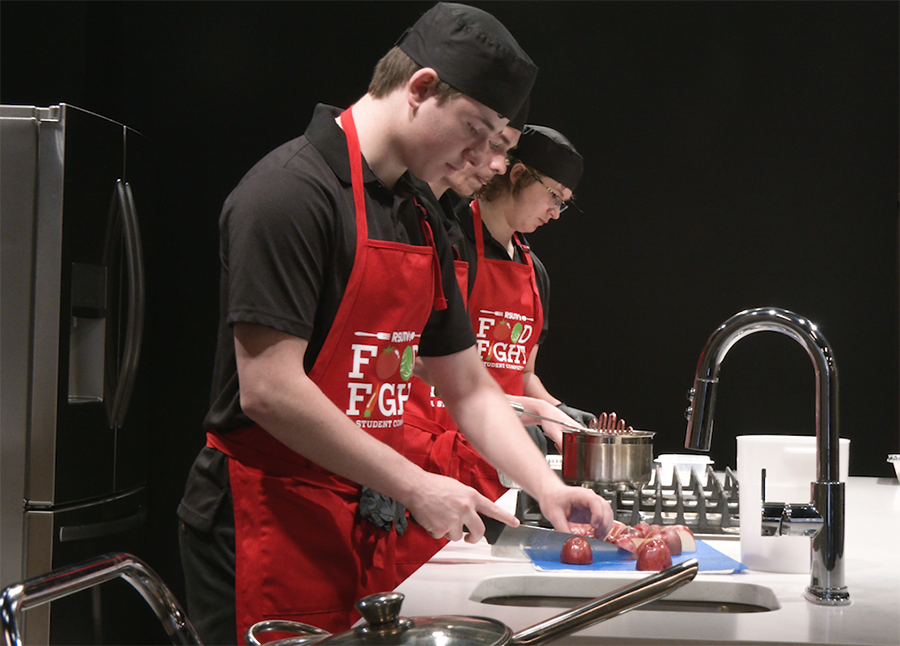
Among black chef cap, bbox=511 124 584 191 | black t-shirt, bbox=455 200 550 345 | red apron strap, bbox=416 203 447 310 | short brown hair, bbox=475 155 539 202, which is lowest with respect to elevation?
red apron strap, bbox=416 203 447 310

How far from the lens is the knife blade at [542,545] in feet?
5.22

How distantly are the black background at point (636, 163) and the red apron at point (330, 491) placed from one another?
2.46 m

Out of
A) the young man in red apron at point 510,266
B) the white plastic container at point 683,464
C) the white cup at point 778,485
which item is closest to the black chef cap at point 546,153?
the young man in red apron at point 510,266

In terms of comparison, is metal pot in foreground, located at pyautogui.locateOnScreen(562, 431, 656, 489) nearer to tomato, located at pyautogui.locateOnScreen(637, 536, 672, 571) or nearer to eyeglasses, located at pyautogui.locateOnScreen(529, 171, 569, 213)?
tomato, located at pyautogui.locateOnScreen(637, 536, 672, 571)

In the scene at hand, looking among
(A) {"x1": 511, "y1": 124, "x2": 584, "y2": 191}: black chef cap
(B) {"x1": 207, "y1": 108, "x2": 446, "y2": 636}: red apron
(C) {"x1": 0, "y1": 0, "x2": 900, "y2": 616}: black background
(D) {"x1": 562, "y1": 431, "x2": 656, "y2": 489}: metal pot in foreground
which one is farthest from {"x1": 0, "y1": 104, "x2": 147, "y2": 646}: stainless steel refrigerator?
(D) {"x1": 562, "y1": 431, "x2": 656, "y2": 489}: metal pot in foreground

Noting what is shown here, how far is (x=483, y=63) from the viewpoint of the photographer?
4.98ft

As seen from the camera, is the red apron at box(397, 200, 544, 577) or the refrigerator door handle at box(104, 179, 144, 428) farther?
the refrigerator door handle at box(104, 179, 144, 428)

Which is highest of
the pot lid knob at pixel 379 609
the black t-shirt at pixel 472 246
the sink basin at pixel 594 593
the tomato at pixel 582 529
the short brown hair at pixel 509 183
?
the short brown hair at pixel 509 183

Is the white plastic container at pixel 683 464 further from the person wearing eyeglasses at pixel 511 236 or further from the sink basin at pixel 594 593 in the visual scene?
the sink basin at pixel 594 593

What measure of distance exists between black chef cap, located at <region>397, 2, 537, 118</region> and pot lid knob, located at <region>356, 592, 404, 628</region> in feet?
3.40

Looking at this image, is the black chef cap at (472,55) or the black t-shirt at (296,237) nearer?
the black t-shirt at (296,237)

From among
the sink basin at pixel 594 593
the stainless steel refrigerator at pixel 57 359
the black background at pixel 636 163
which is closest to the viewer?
the sink basin at pixel 594 593

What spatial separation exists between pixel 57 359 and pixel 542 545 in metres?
2.10

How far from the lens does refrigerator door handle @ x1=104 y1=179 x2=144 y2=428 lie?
11.0 ft
